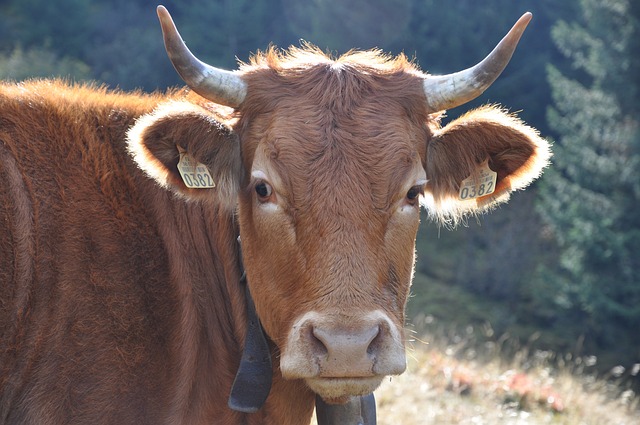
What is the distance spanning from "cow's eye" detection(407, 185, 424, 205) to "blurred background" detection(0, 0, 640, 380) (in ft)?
54.7

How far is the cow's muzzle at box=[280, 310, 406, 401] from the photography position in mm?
3230

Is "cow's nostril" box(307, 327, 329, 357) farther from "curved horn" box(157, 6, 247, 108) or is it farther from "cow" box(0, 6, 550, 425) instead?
"curved horn" box(157, 6, 247, 108)

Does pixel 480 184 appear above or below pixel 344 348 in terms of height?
above

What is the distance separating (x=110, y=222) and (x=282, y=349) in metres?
1.11

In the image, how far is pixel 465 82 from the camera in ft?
12.9

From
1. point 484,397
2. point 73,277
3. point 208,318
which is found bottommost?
point 484,397

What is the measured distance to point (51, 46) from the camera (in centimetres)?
3575

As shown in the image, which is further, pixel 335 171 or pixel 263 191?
pixel 263 191

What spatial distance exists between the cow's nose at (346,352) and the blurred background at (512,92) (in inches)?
684

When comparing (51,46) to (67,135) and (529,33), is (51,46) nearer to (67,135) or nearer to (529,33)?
(529,33)

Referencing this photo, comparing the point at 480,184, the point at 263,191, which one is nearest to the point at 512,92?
the point at 480,184

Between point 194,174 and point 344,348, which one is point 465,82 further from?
point 344,348

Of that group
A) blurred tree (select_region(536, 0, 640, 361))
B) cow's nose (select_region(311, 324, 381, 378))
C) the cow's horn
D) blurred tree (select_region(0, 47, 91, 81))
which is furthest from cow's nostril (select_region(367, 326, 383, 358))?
blurred tree (select_region(0, 47, 91, 81))

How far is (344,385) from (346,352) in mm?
180
